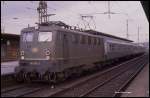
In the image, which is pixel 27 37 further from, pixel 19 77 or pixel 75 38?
pixel 75 38

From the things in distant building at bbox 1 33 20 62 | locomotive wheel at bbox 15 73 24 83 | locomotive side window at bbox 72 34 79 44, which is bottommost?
locomotive wheel at bbox 15 73 24 83

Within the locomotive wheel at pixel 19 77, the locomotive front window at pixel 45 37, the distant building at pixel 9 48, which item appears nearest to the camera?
the locomotive front window at pixel 45 37

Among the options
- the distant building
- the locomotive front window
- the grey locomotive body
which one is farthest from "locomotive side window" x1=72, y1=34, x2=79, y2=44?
the distant building

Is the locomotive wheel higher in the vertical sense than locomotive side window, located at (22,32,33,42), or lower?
lower

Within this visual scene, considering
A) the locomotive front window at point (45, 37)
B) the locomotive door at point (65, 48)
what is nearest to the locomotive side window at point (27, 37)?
the locomotive front window at point (45, 37)

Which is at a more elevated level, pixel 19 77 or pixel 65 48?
pixel 65 48

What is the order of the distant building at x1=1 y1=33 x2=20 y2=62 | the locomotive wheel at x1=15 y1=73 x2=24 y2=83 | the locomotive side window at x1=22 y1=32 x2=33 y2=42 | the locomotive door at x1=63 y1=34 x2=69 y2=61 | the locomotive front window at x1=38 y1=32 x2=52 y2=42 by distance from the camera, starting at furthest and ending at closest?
the distant building at x1=1 y1=33 x2=20 y2=62 < the locomotive side window at x1=22 y1=32 x2=33 y2=42 < the locomotive door at x1=63 y1=34 x2=69 y2=61 < the locomotive wheel at x1=15 y1=73 x2=24 y2=83 < the locomotive front window at x1=38 y1=32 x2=52 y2=42

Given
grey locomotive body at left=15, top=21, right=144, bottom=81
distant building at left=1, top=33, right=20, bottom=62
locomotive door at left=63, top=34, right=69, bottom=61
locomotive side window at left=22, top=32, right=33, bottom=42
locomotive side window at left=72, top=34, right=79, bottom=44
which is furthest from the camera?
distant building at left=1, top=33, right=20, bottom=62

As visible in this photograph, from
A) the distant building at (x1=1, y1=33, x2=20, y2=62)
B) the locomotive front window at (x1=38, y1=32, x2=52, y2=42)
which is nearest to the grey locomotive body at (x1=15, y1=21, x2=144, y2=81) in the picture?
the locomotive front window at (x1=38, y1=32, x2=52, y2=42)

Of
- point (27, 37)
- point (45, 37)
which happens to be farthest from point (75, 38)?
point (27, 37)

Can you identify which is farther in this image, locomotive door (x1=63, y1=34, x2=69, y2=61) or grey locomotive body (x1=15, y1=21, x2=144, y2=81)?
locomotive door (x1=63, y1=34, x2=69, y2=61)

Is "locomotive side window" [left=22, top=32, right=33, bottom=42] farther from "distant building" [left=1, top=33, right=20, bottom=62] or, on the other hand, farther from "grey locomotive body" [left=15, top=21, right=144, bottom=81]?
"distant building" [left=1, top=33, right=20, bottom=62]

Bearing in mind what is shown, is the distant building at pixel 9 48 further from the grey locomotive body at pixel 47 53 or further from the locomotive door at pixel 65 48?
the locomotive door at pixel 65 48

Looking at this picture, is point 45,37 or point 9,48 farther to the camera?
point 9,48
